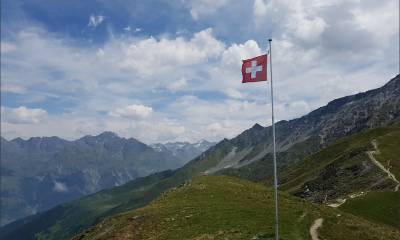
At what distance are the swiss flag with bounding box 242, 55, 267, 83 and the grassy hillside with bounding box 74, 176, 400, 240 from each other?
16.4 metres

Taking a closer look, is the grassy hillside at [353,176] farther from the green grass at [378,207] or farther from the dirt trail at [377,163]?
the green grass at [378,207]

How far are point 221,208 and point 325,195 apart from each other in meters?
64.6

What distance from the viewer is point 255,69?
40906mm

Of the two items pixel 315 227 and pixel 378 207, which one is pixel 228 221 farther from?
pixel 378 207

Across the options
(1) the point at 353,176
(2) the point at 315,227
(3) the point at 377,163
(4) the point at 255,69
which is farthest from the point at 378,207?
(4) the point at 255,69

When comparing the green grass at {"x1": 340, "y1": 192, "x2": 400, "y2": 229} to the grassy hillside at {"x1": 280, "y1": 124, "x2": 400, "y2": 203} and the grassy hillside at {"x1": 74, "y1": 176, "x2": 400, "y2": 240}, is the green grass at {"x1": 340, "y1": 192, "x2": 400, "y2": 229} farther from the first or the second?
the grassy hillside at {"x1": 74, "y1": 176, "x2": 400, "y2": 240}

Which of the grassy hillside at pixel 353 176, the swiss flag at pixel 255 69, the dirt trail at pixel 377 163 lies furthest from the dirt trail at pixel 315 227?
the grassy hillside at pixel 353 176

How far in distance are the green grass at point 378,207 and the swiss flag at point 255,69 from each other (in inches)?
1921

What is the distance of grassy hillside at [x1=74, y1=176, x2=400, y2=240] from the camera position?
48781 mm

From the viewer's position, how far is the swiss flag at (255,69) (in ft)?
133

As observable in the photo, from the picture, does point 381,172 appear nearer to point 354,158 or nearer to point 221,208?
point 354,158

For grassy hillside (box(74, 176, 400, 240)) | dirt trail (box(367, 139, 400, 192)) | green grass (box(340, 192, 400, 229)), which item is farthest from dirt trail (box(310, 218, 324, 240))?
dirt trail (box(367, 139, 400, 192))

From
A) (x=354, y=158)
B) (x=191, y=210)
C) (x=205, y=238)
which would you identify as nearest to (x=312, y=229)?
(x=205, y=238)

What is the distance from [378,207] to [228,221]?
139 ft
